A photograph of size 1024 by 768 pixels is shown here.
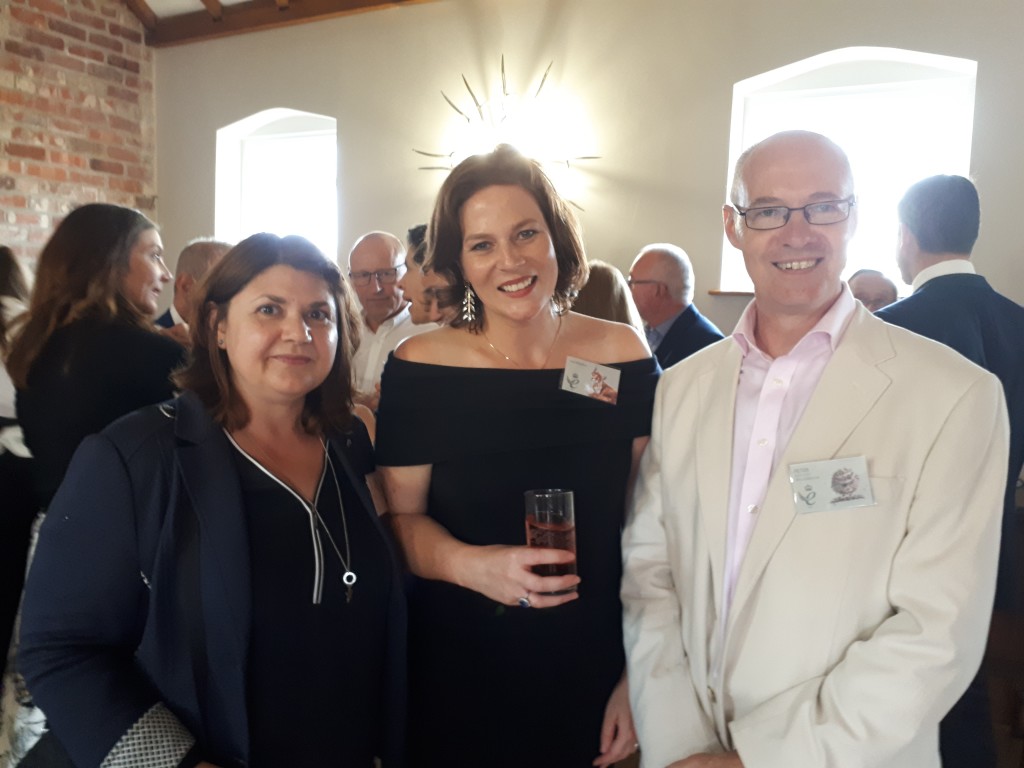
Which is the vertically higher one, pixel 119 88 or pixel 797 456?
pixel 119 88

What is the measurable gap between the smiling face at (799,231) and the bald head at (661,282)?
251cm

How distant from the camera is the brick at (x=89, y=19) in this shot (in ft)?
19.0

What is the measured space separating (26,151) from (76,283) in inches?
167

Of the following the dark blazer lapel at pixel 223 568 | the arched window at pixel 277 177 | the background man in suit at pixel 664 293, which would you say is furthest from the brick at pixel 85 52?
the dark blazer lapel at pixel 223 568

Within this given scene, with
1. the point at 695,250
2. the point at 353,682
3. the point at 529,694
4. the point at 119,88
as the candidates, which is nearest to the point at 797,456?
the point at 529,694

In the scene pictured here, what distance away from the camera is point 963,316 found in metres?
2.42

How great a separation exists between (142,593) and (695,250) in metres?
3.88

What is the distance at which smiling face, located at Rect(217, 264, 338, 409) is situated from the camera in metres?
1.48

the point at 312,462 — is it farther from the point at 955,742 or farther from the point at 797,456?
the point at 955,742

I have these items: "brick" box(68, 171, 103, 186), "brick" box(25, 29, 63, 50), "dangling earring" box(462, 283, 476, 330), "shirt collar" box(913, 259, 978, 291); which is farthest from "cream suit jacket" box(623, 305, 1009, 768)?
"brick" box(25, 29, 63, 50)

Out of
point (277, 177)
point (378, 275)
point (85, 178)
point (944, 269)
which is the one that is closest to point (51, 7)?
point (85, 178)

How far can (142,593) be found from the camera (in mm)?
1309

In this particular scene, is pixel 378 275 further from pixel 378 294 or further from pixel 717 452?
pixel 717 452

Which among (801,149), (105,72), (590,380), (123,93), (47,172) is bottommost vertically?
(590,380)
